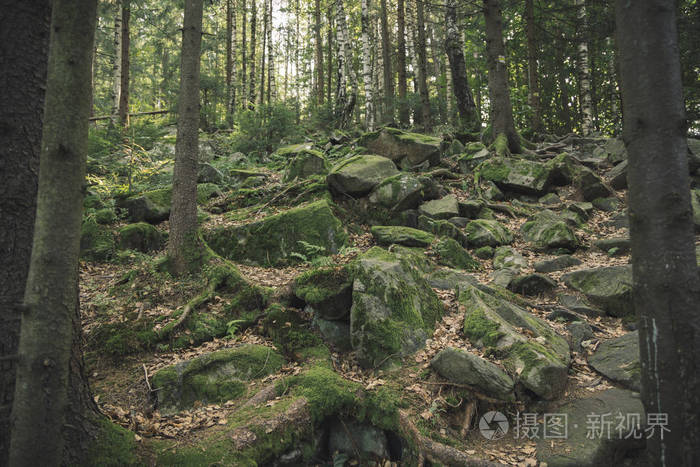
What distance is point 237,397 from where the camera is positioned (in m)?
4.34

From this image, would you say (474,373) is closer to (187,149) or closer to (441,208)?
(441,208)

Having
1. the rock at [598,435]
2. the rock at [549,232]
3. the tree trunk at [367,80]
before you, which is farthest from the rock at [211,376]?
the tree trunk at [367,80]

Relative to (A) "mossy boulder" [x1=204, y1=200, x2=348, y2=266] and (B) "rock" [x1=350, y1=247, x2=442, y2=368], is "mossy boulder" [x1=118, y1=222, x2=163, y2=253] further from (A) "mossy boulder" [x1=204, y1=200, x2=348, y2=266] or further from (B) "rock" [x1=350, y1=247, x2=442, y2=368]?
(B) "rock" [x1=350, y1=247, x2=442, y2=368]

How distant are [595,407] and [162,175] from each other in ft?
38.2

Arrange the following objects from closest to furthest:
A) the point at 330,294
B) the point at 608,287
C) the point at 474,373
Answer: the point at 474,373 < the point at 330,294 < the point at 608,287

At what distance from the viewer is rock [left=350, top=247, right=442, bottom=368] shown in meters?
4.90

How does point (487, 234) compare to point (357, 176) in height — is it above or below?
below

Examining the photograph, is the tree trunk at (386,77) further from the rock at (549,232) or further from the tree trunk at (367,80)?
the rock at (549,232)

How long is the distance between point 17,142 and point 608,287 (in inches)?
292

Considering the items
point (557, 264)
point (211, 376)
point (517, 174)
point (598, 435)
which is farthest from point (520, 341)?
point (517, 174)

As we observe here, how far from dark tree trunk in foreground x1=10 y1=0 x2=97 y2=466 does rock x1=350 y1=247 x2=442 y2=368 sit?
3.45m

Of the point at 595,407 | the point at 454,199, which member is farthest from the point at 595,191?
the point at 595,407

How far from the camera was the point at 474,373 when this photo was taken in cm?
419

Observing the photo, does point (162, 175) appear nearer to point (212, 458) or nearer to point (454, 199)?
point (454, 199)
